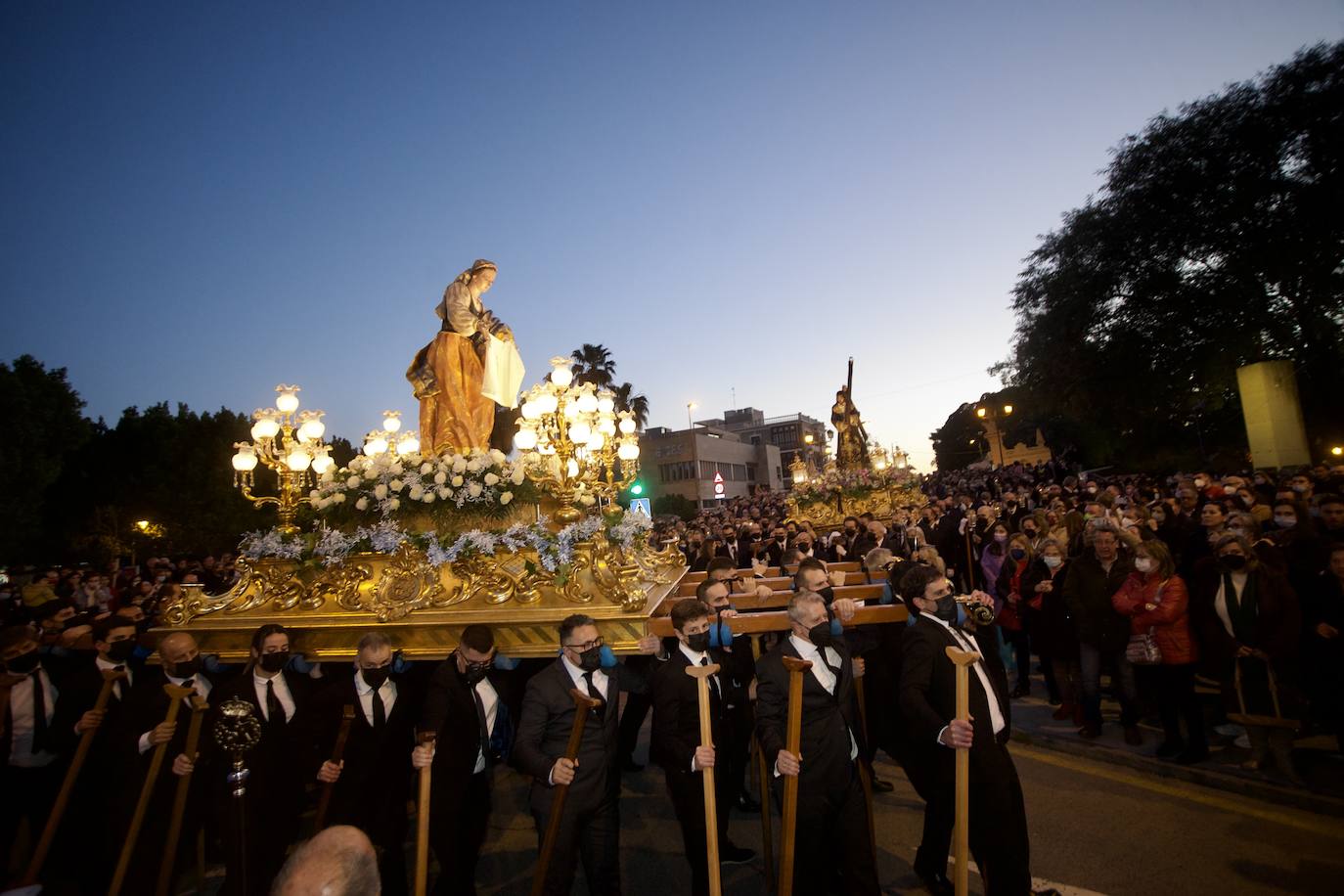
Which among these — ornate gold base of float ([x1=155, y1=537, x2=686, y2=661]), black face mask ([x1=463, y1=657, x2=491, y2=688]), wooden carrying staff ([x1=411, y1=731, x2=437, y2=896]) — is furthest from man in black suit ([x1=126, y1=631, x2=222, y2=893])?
black face mask ([x1=463, y1=657, x2=491, y2=688])

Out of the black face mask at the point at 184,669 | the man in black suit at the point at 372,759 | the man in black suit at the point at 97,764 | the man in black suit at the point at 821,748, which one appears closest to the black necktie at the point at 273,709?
the man in black suit at the point at 372,759

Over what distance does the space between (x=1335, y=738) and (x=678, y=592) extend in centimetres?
594

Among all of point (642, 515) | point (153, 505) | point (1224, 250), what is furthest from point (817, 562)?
point (153, 505)

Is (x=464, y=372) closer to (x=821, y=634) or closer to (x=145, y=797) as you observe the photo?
(x=145, y=797)

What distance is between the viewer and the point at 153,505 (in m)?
35.2

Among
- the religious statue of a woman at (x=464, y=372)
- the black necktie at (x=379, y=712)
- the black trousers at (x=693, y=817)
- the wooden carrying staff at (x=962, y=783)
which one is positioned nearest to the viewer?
the wooden carrying staff at (x=962, y=783)

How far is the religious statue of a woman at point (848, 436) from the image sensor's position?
1088 inches

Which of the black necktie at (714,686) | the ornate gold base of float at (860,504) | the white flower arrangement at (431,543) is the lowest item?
the black necktie at (714,686)

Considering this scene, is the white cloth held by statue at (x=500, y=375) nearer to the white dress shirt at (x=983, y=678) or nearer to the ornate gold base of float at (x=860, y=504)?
the white dress shirt at (x=983, y=678)

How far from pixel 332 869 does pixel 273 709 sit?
3.23 metres

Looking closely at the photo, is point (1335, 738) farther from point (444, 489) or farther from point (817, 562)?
point (444, 489)

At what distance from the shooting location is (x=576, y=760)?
391 cm

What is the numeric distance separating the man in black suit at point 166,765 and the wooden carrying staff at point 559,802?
2.42 meters

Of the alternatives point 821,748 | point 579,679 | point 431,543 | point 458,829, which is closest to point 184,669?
point 431,543
